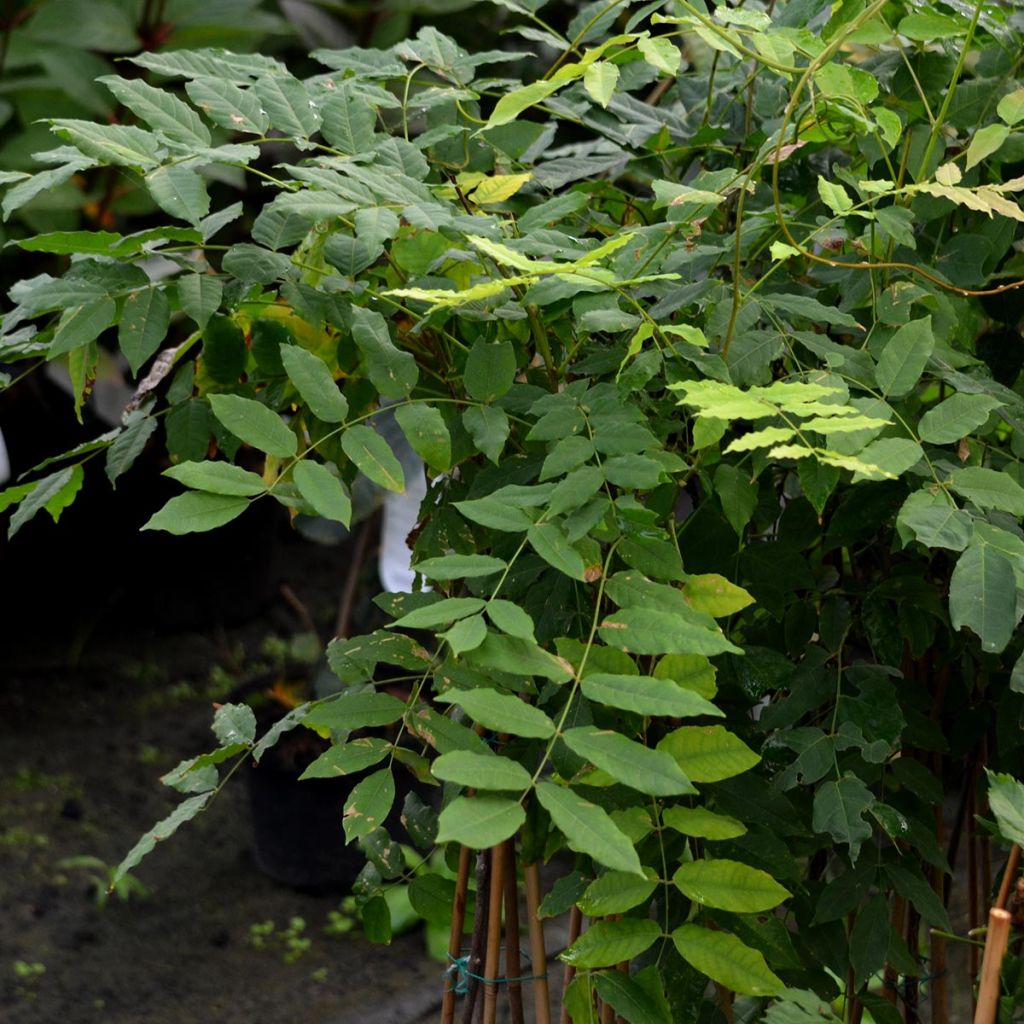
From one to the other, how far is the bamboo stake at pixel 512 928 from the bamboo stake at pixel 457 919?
33 millimetres

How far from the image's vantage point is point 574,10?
280 centimetres

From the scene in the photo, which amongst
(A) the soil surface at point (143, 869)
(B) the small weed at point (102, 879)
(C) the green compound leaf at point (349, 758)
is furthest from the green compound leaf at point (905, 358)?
(B) the small weed at point (102, 879)

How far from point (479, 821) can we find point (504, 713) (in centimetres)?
5

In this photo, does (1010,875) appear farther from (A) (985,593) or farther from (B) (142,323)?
(B) (142,323)

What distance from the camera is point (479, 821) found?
0.56m

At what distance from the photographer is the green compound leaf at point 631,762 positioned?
1.82ft

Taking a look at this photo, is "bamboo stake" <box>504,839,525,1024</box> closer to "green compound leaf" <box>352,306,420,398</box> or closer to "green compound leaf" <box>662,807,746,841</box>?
"green compound leaf" <box>662,807,746,841</box>

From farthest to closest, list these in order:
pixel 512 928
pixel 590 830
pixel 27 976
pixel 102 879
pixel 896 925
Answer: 1. pixel 102 879
2. pixel 27 976
3. pixel 896 925
4. pixel 512 928
5. pixel 590 830

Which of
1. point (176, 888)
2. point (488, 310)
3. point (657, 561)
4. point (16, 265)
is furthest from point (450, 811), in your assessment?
point (16, 265)

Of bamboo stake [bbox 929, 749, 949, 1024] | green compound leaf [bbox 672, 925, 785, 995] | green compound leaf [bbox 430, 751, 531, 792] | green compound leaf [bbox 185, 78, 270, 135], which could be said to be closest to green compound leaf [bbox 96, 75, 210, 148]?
green compound leaf [bbox 185, 78, 270, 135]

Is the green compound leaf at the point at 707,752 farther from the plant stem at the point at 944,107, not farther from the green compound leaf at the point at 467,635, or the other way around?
the plant stem at the point at 944,107

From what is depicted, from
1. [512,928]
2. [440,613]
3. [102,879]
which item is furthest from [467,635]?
[102,879]

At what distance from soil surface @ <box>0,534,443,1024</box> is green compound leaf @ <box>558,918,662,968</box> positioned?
4.85 ft

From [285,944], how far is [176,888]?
0.90 feet
